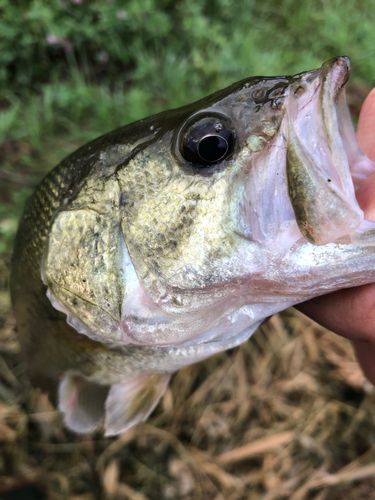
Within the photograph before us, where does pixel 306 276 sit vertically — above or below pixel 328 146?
below

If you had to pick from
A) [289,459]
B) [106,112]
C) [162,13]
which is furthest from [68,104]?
[289,459]

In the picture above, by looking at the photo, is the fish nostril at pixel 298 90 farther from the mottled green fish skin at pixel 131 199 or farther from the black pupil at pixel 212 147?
the black pupil at pixel 212 147

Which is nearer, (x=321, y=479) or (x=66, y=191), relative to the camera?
(x=66, y=191)

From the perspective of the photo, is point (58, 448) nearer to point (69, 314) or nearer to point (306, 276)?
point (69, 314)

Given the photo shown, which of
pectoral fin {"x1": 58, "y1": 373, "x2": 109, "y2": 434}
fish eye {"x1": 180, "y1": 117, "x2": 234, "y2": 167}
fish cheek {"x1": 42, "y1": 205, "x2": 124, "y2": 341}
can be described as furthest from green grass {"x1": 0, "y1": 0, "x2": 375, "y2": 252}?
fish eye {"x1": 180, "y1": 117, "x2": 234, "y2": 167}

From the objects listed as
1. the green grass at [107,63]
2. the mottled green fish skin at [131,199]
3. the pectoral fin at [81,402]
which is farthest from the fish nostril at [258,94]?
the green grass at [107,63]

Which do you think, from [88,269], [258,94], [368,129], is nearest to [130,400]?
[88,269]
